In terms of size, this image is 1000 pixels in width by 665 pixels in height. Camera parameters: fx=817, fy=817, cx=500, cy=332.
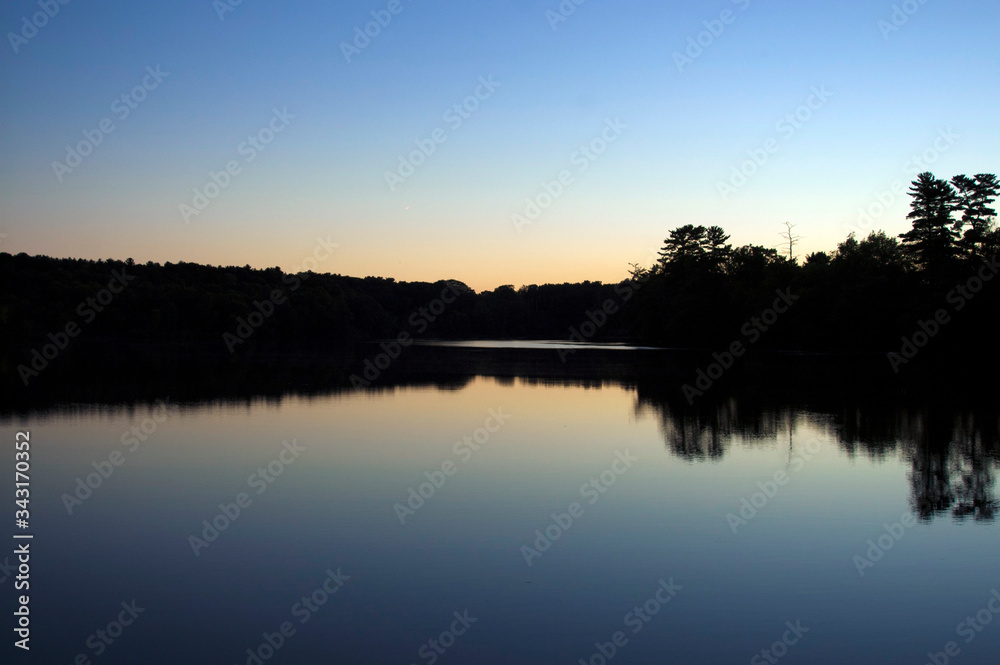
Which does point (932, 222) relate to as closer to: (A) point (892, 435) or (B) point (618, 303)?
(A) point (892, 435)

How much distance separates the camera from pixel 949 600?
7.05 m

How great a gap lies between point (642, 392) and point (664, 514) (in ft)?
54.4

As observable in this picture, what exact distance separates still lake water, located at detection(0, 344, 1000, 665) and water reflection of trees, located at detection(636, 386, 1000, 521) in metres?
0.10

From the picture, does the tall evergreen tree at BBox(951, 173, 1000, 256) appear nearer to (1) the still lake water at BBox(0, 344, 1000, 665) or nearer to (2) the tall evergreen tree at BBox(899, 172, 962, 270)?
(2) the tall evergreen tree at BBox(899, 172, 962, 270)

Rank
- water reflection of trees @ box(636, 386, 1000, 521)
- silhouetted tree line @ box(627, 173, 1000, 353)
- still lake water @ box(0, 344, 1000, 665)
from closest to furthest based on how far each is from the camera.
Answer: still lake water @ box(0, 344, 1000, 665)
water reflection of trees @ box(636, 386, 1000, 521)
silhouetted tree line @ box(627, 173, 1000, 353)

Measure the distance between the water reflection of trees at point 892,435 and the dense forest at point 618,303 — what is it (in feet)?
75.9

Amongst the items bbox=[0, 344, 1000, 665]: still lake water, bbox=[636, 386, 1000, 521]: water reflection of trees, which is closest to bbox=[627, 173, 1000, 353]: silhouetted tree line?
bbox=[636, 386, 1000, 521]: water reflection of trees

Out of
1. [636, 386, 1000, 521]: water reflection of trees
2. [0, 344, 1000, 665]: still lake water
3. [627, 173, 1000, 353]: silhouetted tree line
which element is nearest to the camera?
[0, 344, 1000, 665]: still lake water

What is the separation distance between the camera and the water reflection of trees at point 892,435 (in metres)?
11.0

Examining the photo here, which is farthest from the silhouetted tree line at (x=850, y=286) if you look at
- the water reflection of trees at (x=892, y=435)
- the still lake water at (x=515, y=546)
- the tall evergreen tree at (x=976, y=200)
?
the still lake water at (x=515, y=546)

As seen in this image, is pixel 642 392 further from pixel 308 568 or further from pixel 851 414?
pixel 308 568

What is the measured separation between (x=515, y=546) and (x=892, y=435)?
36.1 feet

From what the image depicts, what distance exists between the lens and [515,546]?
8.51m

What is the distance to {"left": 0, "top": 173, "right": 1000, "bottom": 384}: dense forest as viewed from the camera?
1828 inches
